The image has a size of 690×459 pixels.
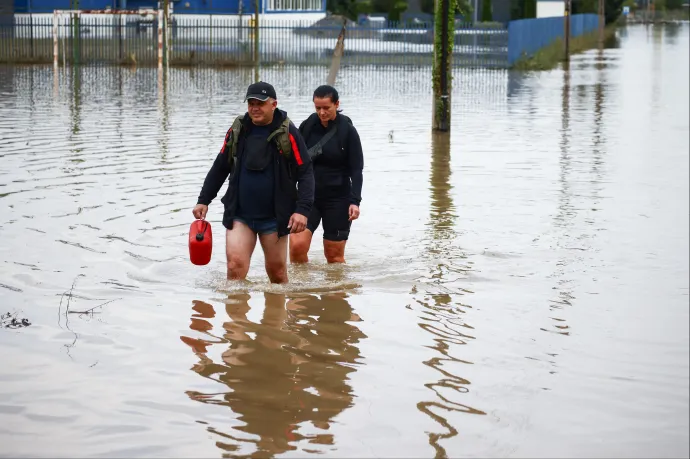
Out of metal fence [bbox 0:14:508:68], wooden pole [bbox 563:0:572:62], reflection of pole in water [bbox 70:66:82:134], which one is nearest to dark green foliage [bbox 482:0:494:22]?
metal fence [bbox 0:14:508:68]

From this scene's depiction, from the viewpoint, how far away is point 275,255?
8977 millimetres

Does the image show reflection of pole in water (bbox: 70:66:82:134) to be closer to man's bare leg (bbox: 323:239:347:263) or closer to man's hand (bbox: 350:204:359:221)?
man's bare leg (bbox: 323:239:347:263)

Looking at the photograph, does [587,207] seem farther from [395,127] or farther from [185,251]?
[395,127]

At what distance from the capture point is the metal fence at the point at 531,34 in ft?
142

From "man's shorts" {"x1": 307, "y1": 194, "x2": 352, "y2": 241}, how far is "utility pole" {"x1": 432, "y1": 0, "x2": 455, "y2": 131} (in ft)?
37.1

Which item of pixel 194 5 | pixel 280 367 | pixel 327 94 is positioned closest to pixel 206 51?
pixel 194 5

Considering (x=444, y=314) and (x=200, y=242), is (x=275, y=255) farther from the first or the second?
(x=444, y=314)

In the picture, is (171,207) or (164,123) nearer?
(171,207)

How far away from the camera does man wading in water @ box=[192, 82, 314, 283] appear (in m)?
8.50

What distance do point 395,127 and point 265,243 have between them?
14163 mm

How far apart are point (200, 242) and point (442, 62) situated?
13043 mm

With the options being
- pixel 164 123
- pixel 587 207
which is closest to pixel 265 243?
pixel 587 207

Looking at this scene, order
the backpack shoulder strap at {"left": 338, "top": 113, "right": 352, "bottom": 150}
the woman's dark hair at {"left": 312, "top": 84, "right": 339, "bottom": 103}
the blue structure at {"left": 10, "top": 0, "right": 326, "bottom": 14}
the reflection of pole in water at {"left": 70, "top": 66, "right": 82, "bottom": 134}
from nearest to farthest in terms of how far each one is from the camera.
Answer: the woman's dark hair at {"left": 312, "top": 84, "right": 339, "bottom": 103} < the backpack shoulder strap at {"left": 338, "top": 113, "right": 352, "bottom": 150} < the reflection of pole in water at {"left": 70, "top": 66, "right": 82, "bottom": 134} < the blue structure at {"left": 10, "top": 0, "right": 326, "bottom": 14}

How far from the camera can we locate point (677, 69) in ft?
139
